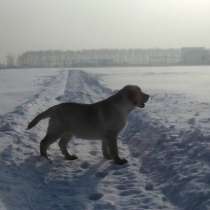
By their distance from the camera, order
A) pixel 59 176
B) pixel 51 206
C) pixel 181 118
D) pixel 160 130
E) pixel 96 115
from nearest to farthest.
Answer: pixel 51 206, pixel 59 176, pixel 96 115, pixel 160 130, pixel 181 118

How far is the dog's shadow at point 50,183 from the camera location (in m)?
5.27

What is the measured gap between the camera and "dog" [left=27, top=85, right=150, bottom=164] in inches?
299

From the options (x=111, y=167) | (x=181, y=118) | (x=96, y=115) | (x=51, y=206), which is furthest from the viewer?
(x=181, y=118)

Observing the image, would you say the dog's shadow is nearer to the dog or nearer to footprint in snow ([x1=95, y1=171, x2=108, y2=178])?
footprint in snow ([x1=95, y1=171, x2=108, y2=178])

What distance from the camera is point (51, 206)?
17.0 feet

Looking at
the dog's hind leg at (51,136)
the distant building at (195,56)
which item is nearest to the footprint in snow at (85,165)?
the dog's hind leg at (51,136)

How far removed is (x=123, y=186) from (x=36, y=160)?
212cm

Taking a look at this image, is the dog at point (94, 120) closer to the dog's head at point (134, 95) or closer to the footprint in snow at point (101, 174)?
the dog's head at point (134, 95)

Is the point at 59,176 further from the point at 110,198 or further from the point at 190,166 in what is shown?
the point at 190,166

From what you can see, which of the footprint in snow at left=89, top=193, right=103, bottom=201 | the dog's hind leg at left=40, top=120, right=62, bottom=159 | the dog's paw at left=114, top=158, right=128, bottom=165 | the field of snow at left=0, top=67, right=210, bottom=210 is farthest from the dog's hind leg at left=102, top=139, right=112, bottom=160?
the footprint in snow at left=89, top=193, right=103, bottom=201

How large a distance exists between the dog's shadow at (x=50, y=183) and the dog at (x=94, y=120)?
41 cm

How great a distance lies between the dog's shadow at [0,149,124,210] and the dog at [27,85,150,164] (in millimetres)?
415

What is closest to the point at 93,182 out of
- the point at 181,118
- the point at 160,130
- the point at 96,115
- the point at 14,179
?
the point at 14,179

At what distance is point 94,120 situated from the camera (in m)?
7.62
